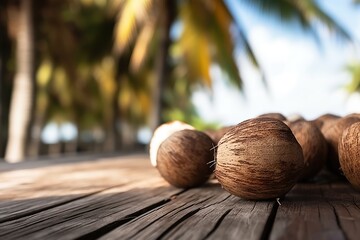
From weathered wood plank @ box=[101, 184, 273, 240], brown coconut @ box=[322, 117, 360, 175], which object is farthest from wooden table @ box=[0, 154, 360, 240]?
brown coconut @ box=[322, 117, 360, 175]

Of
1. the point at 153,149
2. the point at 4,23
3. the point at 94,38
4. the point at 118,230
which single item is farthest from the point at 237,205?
the point at 94,38

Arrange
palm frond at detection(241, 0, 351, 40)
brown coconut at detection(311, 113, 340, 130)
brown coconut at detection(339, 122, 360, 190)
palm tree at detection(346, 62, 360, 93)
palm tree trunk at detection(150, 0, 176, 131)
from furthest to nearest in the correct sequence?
palm tree at detection(346, 62, 360, 93), palm frond at detection(241, 0, 351, 40), palm tree trunk at detection(150, 0, 176, 131), brown coconut at detection(311, 113, 340, 130), brown coconut at detection(339, 122, 360, 190)

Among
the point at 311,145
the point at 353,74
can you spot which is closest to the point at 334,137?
the point at 311,145

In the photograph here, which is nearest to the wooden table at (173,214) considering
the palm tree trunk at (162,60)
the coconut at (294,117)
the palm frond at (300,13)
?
the coconut at (294,117)

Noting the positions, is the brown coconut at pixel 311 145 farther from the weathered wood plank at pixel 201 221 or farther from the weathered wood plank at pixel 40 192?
the weathered wood plank at pixel 40 192

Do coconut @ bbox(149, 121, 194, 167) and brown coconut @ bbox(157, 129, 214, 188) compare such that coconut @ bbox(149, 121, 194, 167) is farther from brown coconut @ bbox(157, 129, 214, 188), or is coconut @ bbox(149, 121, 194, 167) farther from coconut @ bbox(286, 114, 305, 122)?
coconut @ bbox(286, 114, 305, 122)

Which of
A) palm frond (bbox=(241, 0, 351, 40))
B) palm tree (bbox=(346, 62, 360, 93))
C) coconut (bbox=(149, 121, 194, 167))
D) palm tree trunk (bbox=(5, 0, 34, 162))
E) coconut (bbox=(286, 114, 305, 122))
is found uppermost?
palm tree (bbox=(346, 62, 360, 93))
